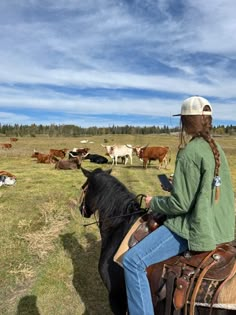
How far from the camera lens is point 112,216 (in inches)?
162

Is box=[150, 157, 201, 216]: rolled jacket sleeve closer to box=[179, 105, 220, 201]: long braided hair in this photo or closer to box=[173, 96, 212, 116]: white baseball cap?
box=[179, 105, 220, 201]: long braided hair

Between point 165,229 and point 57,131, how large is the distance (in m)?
108

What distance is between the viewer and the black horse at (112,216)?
148 inches

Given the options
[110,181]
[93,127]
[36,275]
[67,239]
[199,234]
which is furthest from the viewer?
[93,127]

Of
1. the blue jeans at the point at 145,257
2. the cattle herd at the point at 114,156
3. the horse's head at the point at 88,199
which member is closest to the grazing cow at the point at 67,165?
the cattle herd at the point at 114,156

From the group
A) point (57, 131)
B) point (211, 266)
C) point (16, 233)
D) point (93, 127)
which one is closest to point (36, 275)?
point (16, 233)

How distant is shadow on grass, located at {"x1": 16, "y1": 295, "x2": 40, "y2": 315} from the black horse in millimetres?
1662

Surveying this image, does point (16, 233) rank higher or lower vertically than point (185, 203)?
lower

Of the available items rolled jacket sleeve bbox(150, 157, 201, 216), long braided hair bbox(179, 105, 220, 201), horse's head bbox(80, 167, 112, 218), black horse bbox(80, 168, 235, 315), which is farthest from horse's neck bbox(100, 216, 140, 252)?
long braided hair bbox(179, 105, 220, 201)

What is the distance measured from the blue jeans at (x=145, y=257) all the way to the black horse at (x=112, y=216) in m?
0.52

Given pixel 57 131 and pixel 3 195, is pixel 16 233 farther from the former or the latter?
pixel 57 131

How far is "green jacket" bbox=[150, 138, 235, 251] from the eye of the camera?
2.78 metres

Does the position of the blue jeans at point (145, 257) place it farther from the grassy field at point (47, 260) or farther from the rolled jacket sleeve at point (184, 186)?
the grassy field at point (47, 260)

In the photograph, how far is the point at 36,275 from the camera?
5.97 meters
